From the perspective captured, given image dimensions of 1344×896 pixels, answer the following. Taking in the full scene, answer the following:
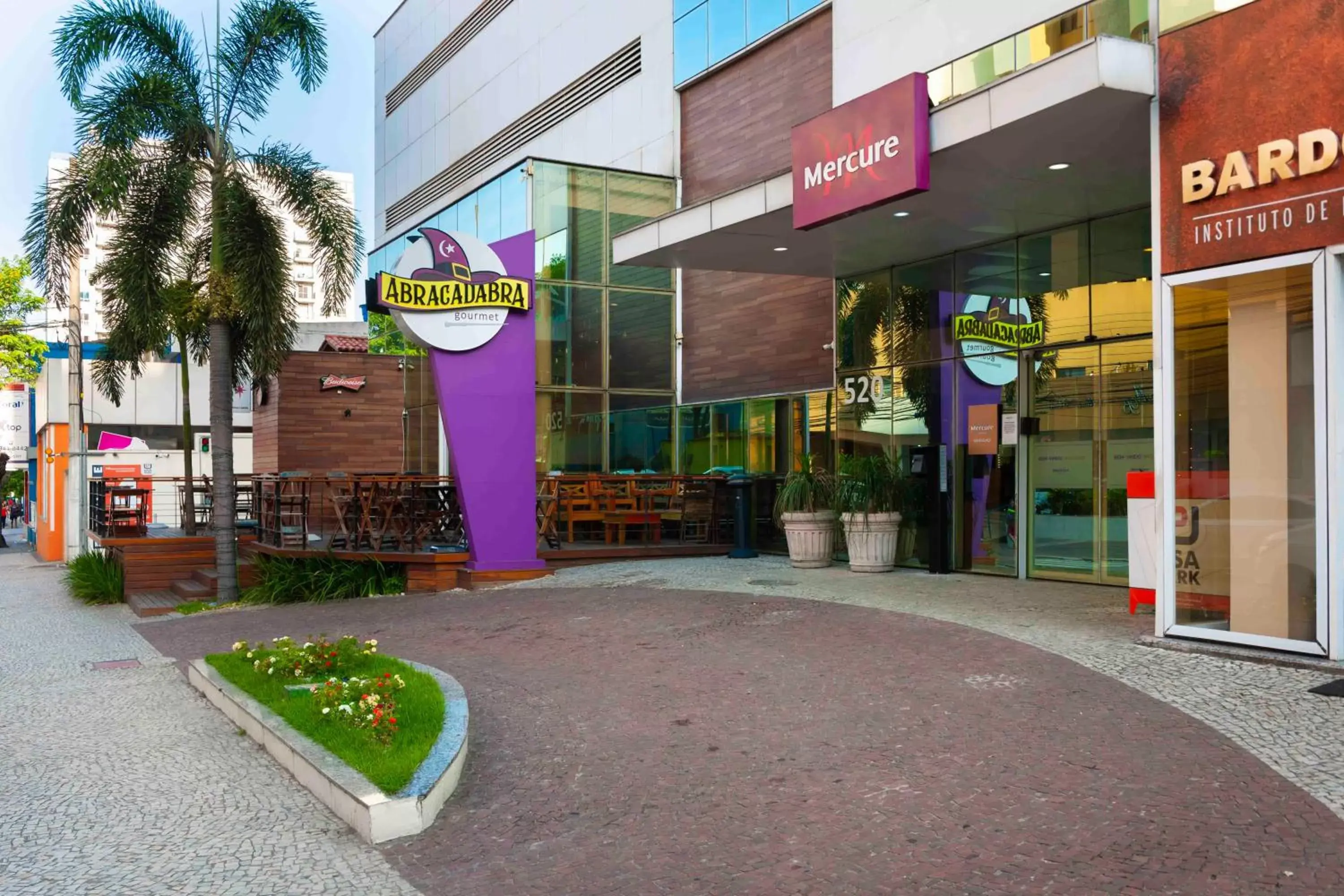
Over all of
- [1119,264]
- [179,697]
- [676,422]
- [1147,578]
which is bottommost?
[179,697]

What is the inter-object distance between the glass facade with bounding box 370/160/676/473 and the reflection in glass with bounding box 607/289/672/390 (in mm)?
17

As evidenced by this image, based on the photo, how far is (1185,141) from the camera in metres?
8.19

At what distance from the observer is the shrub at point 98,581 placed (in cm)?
1711

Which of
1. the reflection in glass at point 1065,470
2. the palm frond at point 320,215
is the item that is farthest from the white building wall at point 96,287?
the reflection in glass at point 1065,470

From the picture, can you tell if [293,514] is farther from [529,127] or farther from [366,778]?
[529,127]

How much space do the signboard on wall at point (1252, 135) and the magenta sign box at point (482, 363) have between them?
341 inches

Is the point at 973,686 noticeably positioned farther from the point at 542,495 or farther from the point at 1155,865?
the point at 542,495

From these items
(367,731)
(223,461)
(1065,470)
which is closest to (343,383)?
(223,461)

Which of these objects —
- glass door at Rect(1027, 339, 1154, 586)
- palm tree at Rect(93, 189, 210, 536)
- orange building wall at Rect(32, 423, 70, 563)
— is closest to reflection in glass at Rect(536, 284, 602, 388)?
palm tree at Rect(93, 189, 210, 536)

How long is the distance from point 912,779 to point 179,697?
20.3 feet

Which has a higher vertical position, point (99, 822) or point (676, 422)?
point (676, 422)

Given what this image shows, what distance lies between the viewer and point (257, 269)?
51.2 feet

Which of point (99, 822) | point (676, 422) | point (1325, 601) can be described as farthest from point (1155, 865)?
point (676, 422)

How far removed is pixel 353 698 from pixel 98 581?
492 inches
